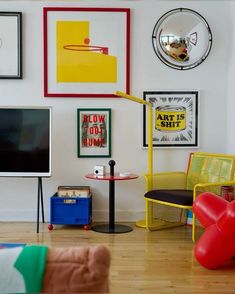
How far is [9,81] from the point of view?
15.2ft

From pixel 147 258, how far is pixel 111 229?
945mm

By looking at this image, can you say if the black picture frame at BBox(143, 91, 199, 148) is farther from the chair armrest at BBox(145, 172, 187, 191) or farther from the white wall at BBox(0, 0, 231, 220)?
the chair armrest at BBox(145, 172, 187, 191)

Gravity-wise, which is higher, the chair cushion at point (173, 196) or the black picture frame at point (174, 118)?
→ the black picture frame at point (174, 118)

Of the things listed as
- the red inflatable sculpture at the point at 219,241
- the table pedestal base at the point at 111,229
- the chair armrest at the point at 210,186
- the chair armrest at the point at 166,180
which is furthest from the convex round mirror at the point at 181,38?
the red inflatable sculpture at the point at 219,241

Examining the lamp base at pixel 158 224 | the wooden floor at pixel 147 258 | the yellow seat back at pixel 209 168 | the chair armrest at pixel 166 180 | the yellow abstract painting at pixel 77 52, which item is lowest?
the wooden floor at pixel 147 258

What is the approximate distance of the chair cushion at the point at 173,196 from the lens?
3.88 meters

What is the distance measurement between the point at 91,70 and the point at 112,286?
8.20ft

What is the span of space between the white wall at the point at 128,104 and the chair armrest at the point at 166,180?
18 cm

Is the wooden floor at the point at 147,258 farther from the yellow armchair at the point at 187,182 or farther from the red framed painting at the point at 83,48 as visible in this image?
the red framed painting at the point at 83,48

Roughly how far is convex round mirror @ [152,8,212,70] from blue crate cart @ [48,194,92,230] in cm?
174

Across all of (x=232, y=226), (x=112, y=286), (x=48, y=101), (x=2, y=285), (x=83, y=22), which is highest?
(x=83, y=22)

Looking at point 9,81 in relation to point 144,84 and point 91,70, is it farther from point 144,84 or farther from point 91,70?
point 144,84

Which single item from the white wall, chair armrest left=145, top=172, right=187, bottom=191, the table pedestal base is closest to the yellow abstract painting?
the white wall

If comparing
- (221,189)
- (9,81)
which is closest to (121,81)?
(9,81)
